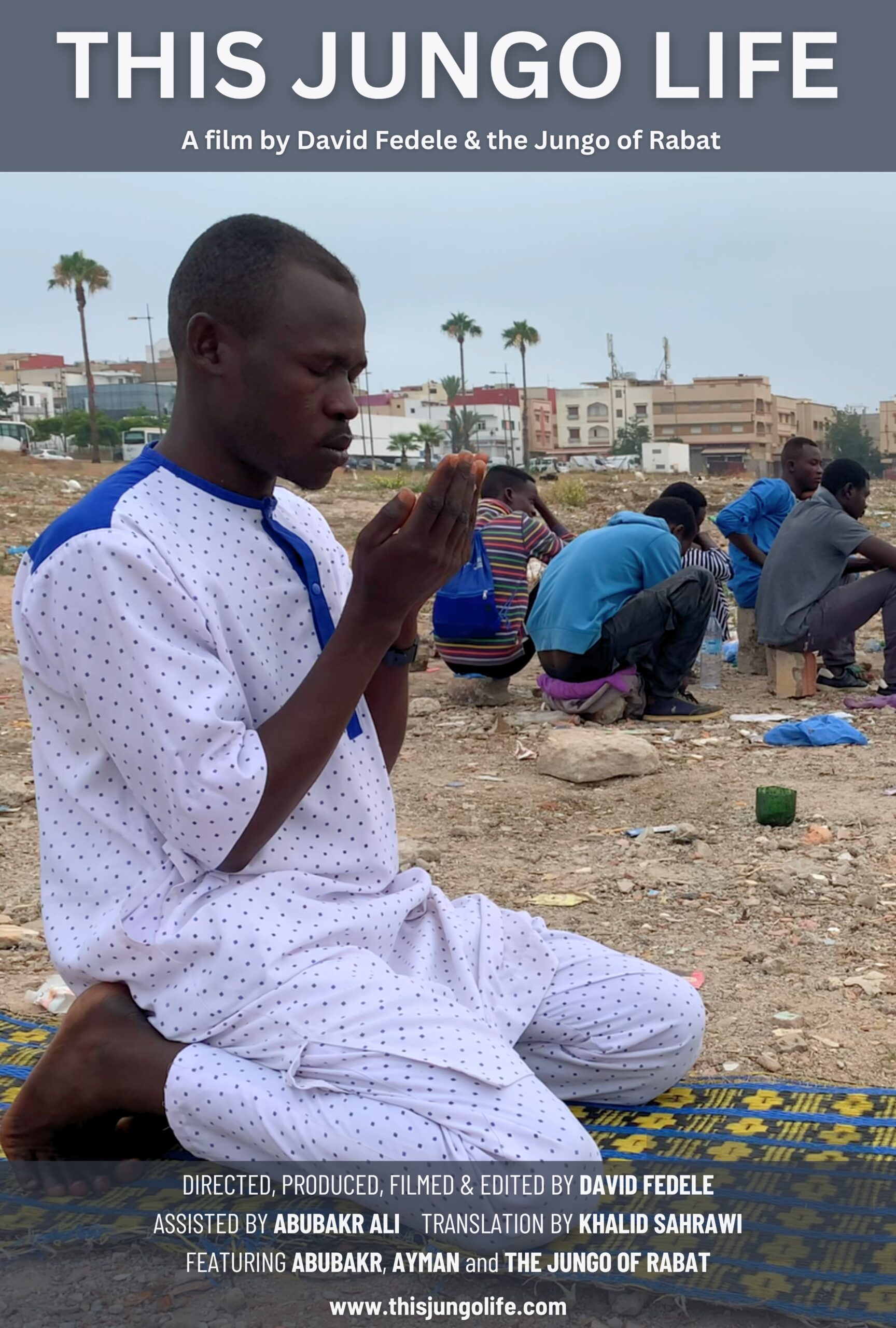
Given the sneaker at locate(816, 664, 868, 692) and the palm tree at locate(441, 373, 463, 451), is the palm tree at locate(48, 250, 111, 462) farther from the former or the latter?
the sneaker at locate(816, 664, 868, 692)

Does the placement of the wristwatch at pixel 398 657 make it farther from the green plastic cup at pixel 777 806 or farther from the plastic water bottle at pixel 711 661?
the plastic water bottle at pixel 711 661

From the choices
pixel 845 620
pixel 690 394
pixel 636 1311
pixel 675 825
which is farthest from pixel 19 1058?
pixel 690 394

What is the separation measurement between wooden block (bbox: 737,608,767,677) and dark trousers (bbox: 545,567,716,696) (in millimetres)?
1338

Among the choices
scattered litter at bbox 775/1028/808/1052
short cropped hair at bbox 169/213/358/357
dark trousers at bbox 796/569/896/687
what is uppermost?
short cropped hair at bbox 169/213/358/357

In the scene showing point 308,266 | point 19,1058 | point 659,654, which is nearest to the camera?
point 308,266

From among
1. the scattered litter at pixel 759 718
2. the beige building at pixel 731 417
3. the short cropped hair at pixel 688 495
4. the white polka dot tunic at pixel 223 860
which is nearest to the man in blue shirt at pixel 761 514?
the short cropped hair at pixel 688 495

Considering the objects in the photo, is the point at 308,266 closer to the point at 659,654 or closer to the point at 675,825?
the point at 675,825

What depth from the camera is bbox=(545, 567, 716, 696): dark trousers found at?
19.8 ft

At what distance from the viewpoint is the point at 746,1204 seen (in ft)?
6.44

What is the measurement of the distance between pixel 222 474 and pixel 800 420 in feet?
259

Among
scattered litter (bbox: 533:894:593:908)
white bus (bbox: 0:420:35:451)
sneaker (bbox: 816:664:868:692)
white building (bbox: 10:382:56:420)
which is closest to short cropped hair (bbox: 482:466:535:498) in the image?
A: sneaker (bbox: 816:664:868:692)

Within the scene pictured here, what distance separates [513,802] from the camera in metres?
4.83

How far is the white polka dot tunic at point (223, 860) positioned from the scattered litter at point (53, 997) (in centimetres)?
93

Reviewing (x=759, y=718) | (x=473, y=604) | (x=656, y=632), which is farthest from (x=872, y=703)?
(x=473, y=604)
